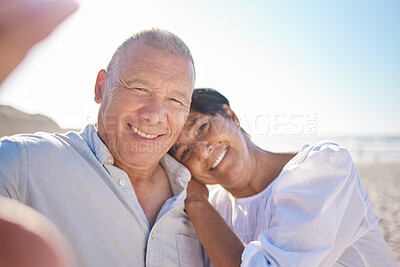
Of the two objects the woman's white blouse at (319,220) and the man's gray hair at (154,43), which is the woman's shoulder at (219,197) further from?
the man's gray hair at (154,43)

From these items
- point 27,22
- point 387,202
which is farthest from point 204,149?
point 387,202

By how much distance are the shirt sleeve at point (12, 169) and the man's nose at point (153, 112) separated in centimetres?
81

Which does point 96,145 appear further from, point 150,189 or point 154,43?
point 154,43

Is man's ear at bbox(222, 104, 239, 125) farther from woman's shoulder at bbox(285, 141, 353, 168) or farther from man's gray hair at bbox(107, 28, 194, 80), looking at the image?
woman's shoulder at bbox(285, 141, 353, 168)

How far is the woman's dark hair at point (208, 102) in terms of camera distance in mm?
2908

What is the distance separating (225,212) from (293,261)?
139cm

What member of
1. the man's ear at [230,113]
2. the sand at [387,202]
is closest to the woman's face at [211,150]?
the man's ear at [230,113]

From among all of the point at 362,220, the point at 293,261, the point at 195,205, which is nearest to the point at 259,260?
the point at 293,261

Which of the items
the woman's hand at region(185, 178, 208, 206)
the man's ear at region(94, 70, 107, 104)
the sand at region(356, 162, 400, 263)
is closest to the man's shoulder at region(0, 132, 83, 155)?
the man's ear at region(94, 70, 107, 104)

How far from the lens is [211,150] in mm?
2893

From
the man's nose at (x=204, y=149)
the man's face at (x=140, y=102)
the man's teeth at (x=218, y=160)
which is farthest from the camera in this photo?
the man's teeth at (x=218, y=160)

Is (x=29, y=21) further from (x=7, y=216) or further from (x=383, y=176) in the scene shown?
(x=383, y=176)

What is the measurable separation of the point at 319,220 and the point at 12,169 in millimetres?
1750

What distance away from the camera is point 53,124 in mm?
5754
